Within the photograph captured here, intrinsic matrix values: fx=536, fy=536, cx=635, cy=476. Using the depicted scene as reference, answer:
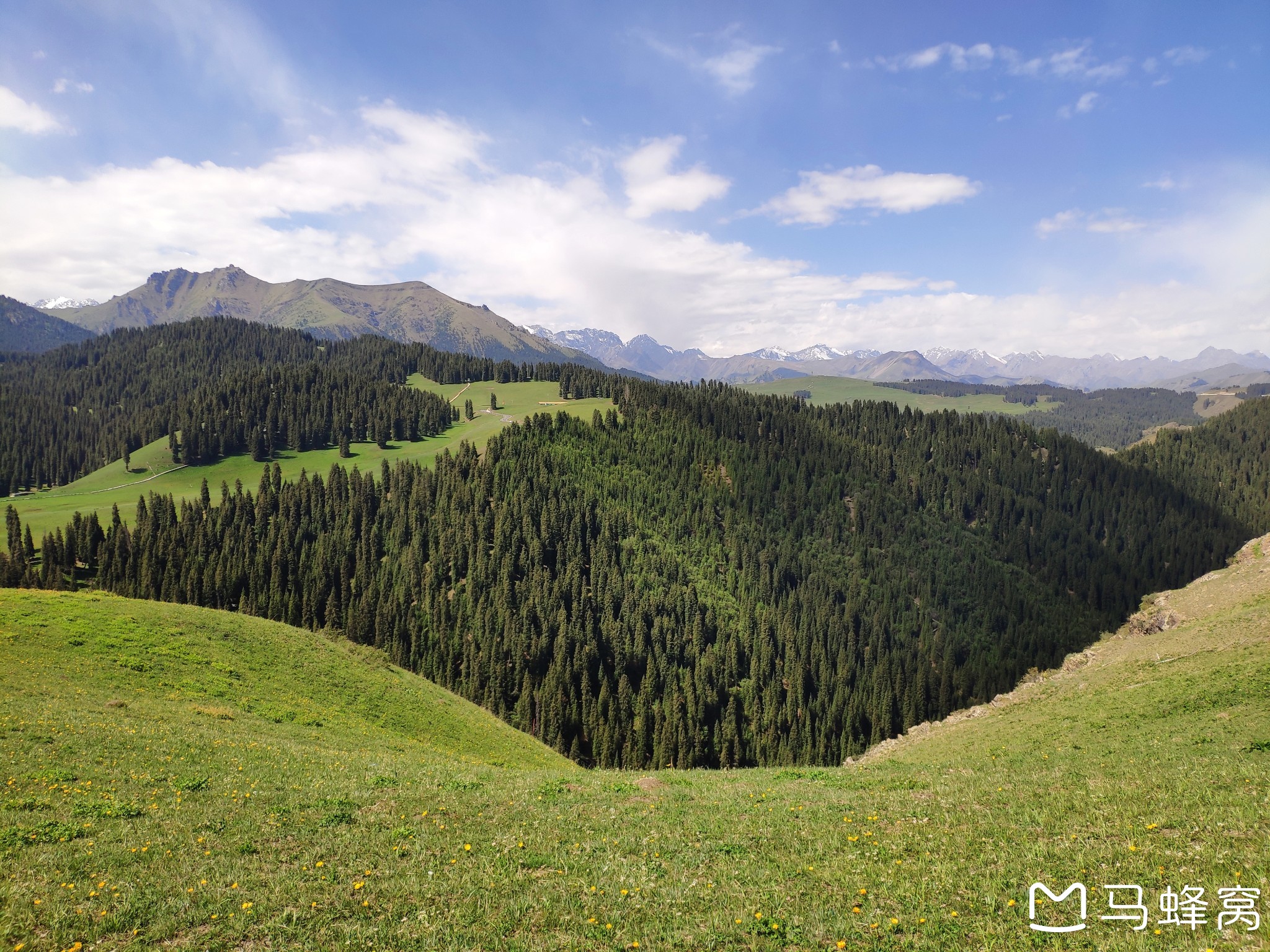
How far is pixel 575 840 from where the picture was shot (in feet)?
53.9

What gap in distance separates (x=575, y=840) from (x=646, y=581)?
132 m

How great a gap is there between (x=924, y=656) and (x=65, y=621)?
157766 millimetres

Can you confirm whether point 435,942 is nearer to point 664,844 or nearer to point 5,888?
point 664,844

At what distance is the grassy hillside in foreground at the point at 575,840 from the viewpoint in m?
10.9

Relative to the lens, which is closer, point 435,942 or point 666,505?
point 435,942

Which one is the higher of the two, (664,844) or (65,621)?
(664,844)

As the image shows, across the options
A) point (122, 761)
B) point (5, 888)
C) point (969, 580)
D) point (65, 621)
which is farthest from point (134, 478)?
point (969, 580)

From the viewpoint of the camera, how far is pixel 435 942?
420 inches

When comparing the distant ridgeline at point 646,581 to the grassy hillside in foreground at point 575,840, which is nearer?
the grassy hillside in foreground at point 575,840

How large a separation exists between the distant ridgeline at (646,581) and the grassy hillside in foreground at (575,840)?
82.3m

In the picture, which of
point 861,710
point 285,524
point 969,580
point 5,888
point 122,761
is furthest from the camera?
point 969,580

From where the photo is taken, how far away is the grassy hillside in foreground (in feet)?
35.8

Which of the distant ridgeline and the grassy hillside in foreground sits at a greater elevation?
the grassy hillside in foreground

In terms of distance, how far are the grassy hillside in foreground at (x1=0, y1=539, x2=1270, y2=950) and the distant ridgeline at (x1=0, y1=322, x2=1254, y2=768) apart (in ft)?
270
